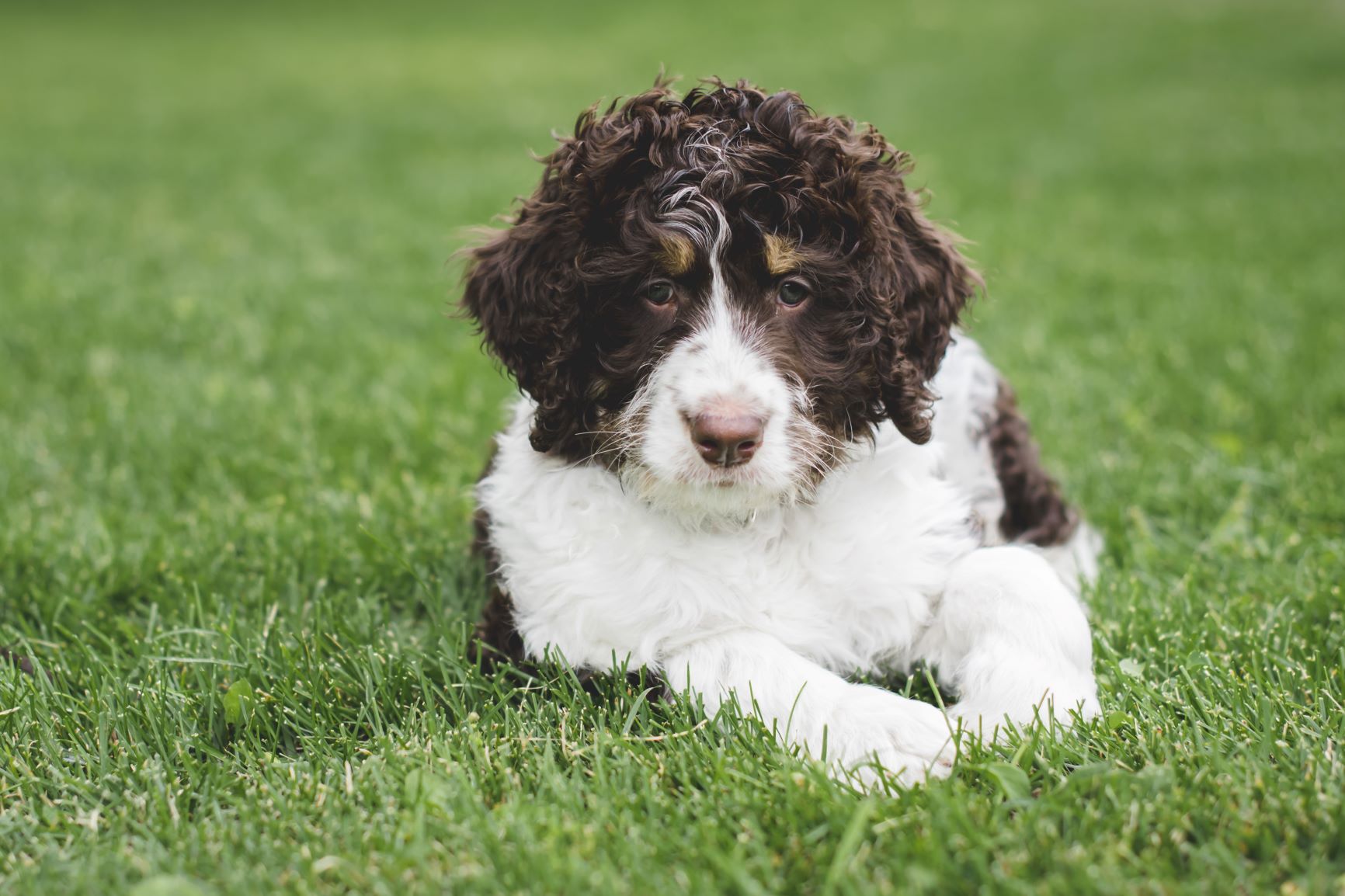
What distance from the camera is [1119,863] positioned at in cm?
223

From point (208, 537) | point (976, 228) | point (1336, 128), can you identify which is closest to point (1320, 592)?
point (208, 537)

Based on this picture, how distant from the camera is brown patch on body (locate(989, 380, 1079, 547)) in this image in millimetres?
4137

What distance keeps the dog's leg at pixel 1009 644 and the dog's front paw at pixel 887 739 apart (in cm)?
10

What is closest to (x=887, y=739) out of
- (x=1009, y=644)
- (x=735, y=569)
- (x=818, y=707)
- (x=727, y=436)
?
(x=818, y=707)

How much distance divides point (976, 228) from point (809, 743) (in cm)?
687

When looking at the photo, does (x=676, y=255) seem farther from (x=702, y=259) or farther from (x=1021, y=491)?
(x=1021, y=491)

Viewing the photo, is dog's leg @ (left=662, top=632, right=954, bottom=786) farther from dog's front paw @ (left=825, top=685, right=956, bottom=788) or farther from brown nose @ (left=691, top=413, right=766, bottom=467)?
brown nose @ (left=691, top=413, right=766, bottom=467)

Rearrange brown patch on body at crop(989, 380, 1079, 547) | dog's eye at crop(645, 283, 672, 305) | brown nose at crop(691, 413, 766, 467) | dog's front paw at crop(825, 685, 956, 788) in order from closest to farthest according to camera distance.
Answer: dog's front paw at crop(825, 685, 956, 788) < brown nose at crop(691, 413, 766, 467) < dog's eye at crop(645, 283, 672, 305) < brown patch on body at crop(989, 380, 1079, 547)

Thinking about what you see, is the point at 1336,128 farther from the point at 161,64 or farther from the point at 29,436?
the point at 161,64

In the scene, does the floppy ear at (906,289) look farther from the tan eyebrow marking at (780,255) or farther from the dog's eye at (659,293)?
the dog's eye at (659,293)

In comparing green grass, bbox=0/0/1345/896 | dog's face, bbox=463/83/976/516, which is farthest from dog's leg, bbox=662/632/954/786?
dog's face, bbox=463/83/976/516

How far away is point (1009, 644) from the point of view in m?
3.00

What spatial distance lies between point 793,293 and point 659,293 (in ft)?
1.15

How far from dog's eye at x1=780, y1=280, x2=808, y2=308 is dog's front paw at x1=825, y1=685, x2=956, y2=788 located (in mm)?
1006
